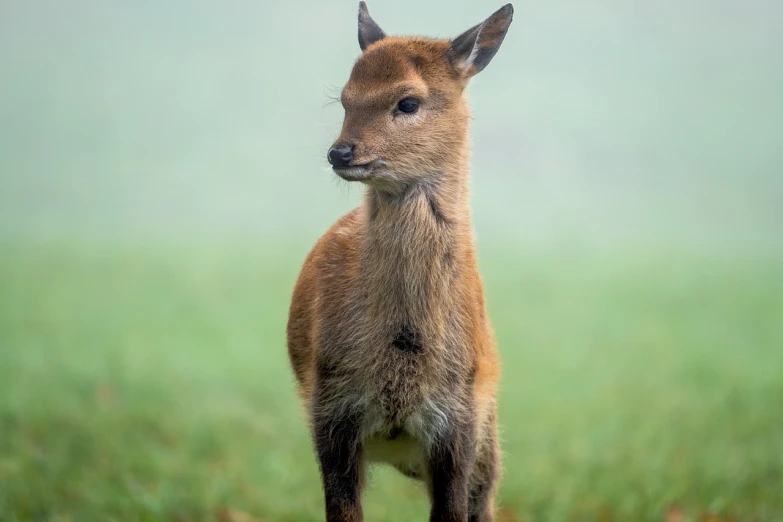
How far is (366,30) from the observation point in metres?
4.62

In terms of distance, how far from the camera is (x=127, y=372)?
382 inches

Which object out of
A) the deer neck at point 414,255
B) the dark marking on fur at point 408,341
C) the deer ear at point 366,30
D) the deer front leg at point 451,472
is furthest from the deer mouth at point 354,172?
the deer front leg at point 451,472

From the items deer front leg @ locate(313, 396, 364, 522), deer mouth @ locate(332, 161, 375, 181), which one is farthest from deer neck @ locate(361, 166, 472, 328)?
deer front leg @ locate(313, 396, 364, 522)

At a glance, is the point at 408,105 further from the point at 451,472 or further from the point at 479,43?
the point at 451,472

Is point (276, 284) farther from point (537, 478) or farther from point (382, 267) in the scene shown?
point (382, 267)

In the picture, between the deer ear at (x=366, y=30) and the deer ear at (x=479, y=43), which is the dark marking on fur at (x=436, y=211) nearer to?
the deer ear at (x=479, y=43)

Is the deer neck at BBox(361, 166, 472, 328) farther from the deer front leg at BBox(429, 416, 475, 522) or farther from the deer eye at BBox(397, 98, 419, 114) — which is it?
the deer front leg at BBox(429, 416, 475, 522)

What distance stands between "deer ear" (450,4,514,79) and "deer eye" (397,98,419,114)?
1.07ft

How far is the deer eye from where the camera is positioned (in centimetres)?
421

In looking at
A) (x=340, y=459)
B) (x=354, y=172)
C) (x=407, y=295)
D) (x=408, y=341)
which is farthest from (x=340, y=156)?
(x=340, y=459)

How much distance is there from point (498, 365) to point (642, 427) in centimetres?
417

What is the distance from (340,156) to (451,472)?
151cm

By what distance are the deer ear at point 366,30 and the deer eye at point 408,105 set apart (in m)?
0.52

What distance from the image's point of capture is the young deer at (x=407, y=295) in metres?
4.20
